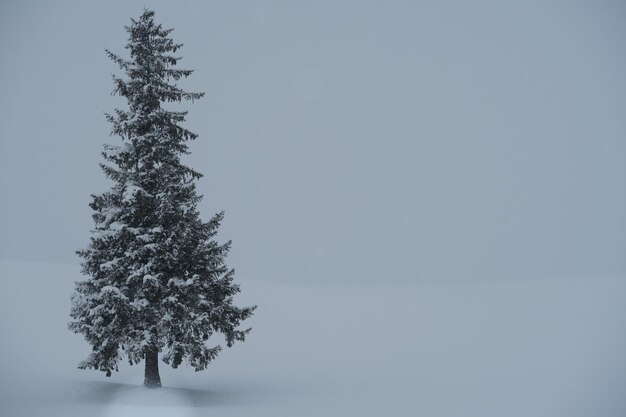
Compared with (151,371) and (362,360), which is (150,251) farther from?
(362,360)

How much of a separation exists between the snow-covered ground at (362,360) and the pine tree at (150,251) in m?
2.10

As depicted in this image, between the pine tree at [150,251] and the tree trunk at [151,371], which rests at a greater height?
the pine tree at [150,251]

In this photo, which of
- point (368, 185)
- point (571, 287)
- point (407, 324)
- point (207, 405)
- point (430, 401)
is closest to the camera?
point (207, 405)

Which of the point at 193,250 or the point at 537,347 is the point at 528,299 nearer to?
the point at 537,347

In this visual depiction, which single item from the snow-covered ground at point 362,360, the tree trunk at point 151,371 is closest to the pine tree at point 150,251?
the tree trunk at point 151,371

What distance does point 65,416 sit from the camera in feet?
66.8

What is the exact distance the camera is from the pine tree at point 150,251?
22547mm

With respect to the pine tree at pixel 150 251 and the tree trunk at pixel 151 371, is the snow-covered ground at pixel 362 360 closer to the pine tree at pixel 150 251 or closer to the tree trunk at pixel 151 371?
the tree trunk at pixel 151 371

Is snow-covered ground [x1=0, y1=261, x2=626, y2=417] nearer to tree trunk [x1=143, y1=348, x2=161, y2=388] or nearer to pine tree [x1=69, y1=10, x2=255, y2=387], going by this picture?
tree trunk [x1=143, y1=348, x2=161, y2=388]

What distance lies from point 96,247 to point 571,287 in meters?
48.3

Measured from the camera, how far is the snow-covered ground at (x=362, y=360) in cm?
2328

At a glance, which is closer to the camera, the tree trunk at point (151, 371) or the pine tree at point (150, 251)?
the pine tree at point (150, 251)

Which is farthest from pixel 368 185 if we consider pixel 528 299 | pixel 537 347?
pixel 537 347

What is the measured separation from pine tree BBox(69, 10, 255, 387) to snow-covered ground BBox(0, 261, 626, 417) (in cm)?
210
